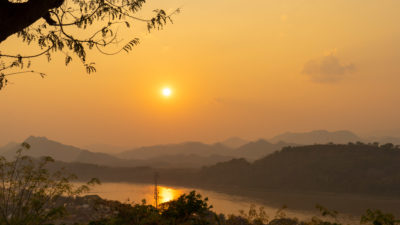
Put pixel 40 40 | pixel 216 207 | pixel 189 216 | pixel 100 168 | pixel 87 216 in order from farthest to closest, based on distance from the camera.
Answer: pixel 100 168 → pixel 216 207 → pixel 87 216 → pixel 40 40 → pixel 189 216

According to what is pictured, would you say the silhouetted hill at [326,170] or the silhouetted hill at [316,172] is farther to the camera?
the silhouetted hill at [316,172]

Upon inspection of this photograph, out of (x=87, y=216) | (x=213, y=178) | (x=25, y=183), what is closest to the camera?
(x=25, y=183)

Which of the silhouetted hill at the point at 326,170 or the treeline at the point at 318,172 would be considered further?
the treeline at the point at 318,172

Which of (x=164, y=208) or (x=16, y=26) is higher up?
(x=16, y=26)

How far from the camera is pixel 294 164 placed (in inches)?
3548

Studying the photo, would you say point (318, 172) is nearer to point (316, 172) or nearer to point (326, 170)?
point (316, 172)

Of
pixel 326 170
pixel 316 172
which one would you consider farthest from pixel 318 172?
pixel 326 170

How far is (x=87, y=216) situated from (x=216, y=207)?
3073 centimetres

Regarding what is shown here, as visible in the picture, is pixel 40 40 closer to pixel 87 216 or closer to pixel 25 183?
pixel 25 183

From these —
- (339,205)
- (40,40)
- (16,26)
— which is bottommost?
(339,205)

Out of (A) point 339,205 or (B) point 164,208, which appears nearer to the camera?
(B) point 164,208

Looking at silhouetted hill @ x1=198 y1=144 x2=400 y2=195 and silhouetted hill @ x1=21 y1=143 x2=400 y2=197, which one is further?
silhouetted hill @ x1=21 y1=143 x2=400 y2=197

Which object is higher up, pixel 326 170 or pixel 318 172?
pixel 326 170

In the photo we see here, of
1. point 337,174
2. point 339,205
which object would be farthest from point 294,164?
point 339,205
